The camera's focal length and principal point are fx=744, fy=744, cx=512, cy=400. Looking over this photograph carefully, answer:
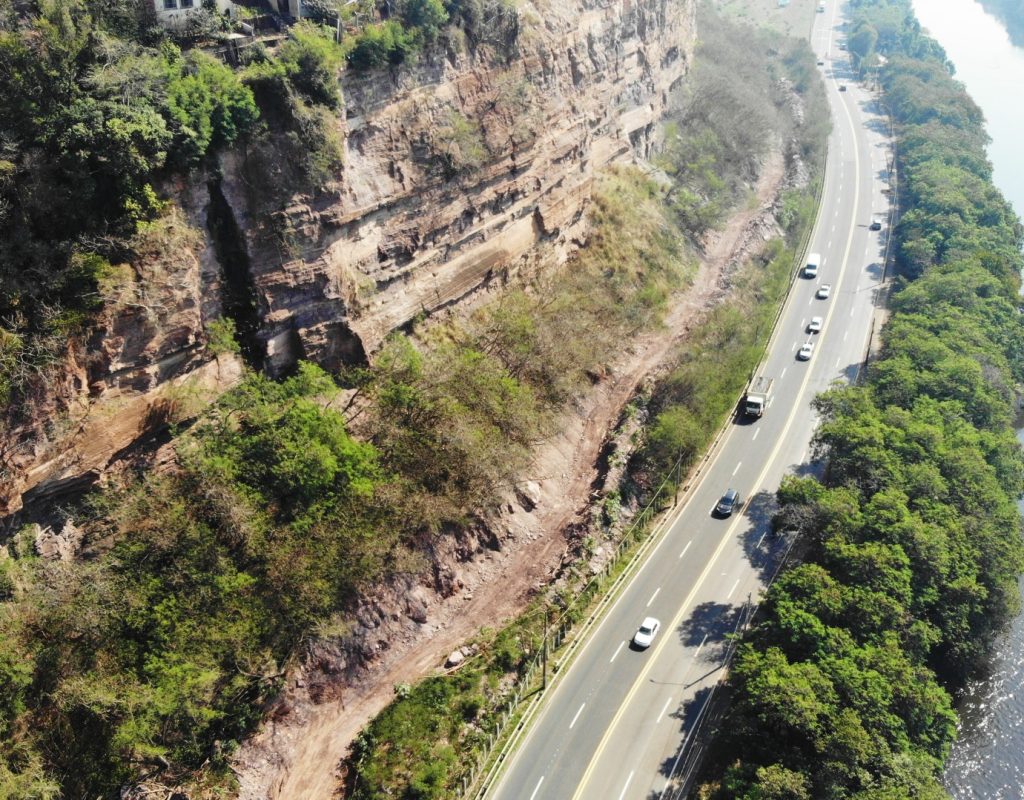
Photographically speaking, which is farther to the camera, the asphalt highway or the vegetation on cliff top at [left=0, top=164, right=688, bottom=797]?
the asphalt highway

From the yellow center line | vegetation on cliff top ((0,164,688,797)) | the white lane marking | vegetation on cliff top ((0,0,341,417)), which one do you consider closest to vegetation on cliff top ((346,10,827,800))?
the yellow center line

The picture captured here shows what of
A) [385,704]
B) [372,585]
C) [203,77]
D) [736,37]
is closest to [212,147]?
[203,77]

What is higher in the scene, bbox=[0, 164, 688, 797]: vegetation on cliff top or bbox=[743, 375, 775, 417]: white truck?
bbox=[0, 164, 688, 797]: vegetation on cliff top

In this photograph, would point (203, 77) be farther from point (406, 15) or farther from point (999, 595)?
point (999, 595)

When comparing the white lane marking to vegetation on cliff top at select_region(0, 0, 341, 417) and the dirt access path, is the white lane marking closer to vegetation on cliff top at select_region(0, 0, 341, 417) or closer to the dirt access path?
the dirt access path

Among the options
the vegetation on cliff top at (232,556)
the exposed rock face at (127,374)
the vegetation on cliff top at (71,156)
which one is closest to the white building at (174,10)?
the vegetation on cliff top at (71,156)

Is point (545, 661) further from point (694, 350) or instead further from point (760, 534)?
point (694, 350)

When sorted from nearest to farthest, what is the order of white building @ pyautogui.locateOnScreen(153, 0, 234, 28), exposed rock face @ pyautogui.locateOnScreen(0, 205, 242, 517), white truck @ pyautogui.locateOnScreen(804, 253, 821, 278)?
1. exposed rock face @ pyautogui.locateOnScreen(0, 205, 242, 517)
2. white building @ pyautogui.locateOnScreen(153, 0, 234, 28)
3. white truck @ pyautogui.locateOnScreen(804, 253, 821, 278)
